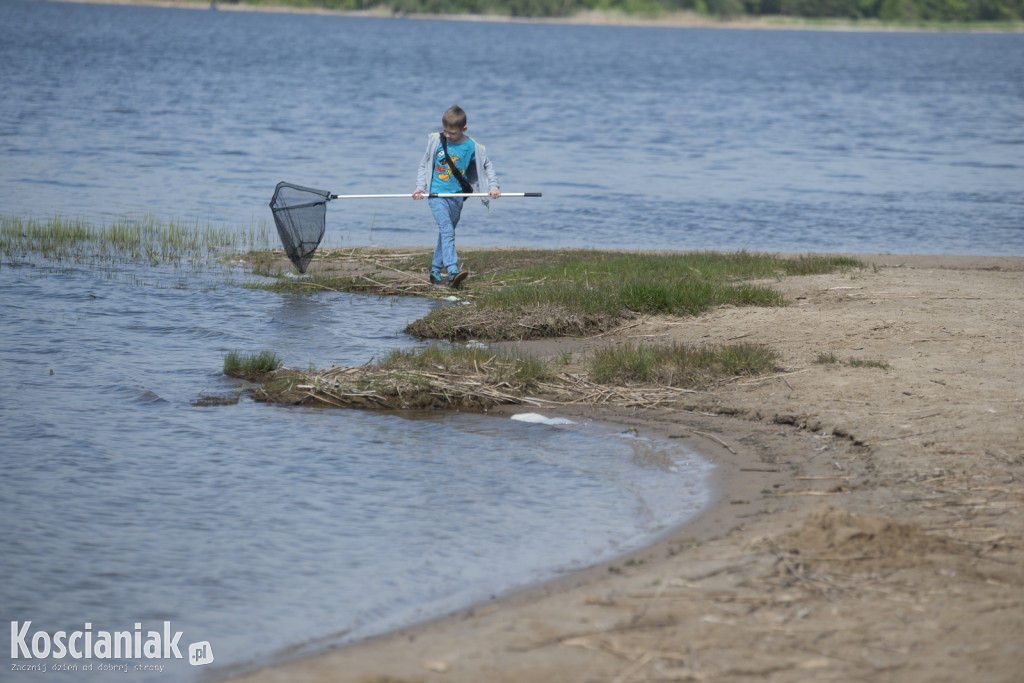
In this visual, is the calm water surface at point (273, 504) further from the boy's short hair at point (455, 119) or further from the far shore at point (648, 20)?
the far shore at point (648, 20)

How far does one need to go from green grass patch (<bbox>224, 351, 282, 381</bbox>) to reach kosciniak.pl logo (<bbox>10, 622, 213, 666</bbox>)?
13.5ft

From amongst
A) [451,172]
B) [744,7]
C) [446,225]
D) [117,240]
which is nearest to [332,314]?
[446,225]

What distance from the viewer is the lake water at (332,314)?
583 centimetres

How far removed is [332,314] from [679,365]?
15.3 ft

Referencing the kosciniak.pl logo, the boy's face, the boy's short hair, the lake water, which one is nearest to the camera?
the kosciniak.pl logo

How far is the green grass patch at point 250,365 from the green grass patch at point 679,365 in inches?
110

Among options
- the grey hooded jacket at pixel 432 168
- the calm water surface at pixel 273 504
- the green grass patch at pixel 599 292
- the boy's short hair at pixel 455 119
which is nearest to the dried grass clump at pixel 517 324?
the green grass patch at pixel 599 292

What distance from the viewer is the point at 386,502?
6766 millimetres

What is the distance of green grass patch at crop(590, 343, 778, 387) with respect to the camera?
8.84 meters

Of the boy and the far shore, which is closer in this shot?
the boy

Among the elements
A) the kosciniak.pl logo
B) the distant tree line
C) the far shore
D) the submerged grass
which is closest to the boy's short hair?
the submerged grass

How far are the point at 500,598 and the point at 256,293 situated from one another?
8.59 meters

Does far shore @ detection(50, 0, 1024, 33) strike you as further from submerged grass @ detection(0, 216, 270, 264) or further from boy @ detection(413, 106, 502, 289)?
boy @ detection(413, 106, 502, 289)

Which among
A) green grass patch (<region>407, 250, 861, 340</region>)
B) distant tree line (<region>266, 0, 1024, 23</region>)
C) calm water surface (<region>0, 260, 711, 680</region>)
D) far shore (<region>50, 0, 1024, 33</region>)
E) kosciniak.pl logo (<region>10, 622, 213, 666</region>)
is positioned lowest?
kosciniak.pl logo (<region>10, 622, 213, 666</region>)
